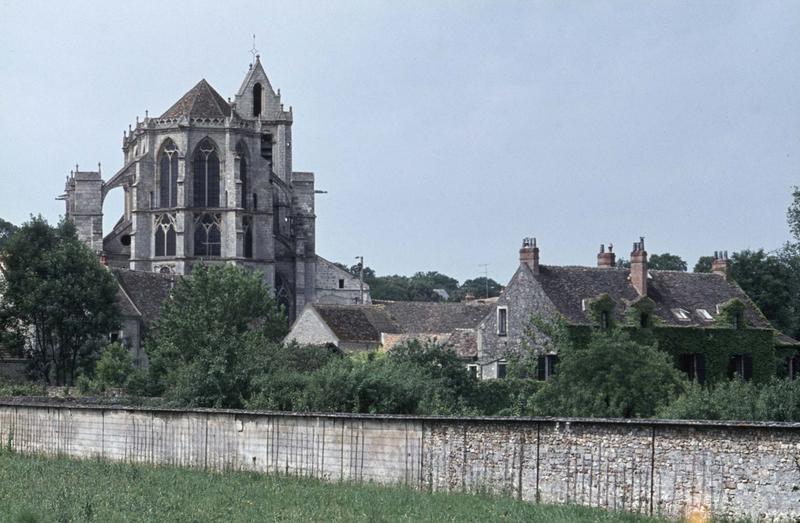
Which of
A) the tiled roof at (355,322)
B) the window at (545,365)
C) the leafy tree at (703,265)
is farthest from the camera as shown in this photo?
the leafy tree at (703,265)

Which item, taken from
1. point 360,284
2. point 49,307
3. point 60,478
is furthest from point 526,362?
point 360,284

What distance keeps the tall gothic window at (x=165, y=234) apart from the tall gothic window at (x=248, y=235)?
534 centimetres

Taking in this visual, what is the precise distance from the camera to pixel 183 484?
99.8 ft

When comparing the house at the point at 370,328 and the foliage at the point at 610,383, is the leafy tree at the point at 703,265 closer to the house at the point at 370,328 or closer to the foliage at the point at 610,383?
the house at the point at 370,328

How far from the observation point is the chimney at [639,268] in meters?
66.8

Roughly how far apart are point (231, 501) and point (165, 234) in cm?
8457

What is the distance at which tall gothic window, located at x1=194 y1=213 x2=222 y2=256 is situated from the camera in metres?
111

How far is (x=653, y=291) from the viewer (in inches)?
2660

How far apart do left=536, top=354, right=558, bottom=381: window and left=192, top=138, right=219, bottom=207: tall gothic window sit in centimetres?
5223

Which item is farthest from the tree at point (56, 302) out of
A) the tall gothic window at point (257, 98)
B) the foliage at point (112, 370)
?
the tall gothic window at point (257, 98)

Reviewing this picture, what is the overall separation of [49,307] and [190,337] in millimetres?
7595

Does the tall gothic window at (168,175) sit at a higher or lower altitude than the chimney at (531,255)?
higher

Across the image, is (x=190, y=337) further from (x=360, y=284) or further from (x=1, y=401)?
(x=360, y=284)

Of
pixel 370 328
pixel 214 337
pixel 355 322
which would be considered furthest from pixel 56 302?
pixel 214 337
